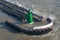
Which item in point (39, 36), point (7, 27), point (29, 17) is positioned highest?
point (29, 17)

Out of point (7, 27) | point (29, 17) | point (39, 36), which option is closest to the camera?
point (39, 36)

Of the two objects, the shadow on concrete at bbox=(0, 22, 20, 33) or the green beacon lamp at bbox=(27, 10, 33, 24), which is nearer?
the shadow on concrete at bbox=(0, 22, 20, 33)

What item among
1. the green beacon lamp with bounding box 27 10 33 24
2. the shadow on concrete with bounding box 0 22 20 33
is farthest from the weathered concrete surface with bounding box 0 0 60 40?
the green beacon lamp with bounding box 27 10 33 24

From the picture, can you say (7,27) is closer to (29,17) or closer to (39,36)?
(29,17)

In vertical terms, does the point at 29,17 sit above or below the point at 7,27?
above

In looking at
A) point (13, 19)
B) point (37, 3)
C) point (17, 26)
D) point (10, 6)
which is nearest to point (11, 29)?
point (17, 26)

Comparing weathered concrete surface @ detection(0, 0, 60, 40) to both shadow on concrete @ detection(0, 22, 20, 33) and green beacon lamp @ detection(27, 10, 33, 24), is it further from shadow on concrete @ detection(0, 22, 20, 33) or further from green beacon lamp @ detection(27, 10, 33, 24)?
green beacon lamp @ detection(27, 10, 33, 24)

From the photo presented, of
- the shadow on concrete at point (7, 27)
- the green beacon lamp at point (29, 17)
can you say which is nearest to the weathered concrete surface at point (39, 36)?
the shadow on concrete at point (7, 27)

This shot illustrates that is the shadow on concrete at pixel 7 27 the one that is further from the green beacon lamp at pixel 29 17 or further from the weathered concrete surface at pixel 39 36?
the green beacon lamp at pixel 29 17

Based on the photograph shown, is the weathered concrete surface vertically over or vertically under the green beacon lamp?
under

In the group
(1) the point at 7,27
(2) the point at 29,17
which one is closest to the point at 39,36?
(2) the point at 29,17

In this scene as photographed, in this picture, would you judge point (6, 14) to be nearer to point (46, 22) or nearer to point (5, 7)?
point (5, 7)
